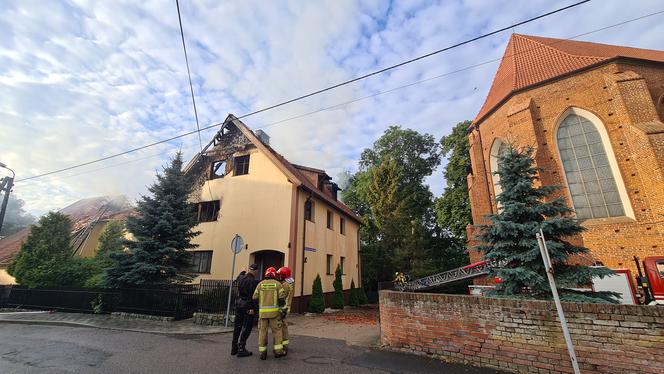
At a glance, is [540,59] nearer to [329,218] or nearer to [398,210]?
[398,210]

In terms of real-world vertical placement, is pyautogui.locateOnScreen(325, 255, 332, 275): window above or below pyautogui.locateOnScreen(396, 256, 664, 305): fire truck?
above

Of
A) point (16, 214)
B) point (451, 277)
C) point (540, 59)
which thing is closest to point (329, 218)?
point (451, 277)

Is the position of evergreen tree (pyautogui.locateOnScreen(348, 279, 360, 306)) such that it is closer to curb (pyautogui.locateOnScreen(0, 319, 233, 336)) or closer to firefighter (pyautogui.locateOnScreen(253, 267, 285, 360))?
curb (pyautogui.locateOnScreen(0, 319, 233, 336))

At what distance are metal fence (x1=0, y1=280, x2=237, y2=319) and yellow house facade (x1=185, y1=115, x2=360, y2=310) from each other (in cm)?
311

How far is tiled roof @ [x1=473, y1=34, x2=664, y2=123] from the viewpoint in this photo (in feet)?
48.3

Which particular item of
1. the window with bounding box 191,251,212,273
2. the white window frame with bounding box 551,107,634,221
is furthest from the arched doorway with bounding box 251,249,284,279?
the white window frame with bounding box 551,107,634,221

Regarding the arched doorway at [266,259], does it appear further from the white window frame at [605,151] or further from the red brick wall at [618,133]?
the white window frame at [605,151]

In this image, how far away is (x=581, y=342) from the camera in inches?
183

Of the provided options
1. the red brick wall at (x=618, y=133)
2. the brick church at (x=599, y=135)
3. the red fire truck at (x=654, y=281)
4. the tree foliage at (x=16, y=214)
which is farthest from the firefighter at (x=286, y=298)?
the tree foliage at (x=16, y=214)

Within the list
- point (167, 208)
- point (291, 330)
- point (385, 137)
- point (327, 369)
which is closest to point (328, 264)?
point (291, 330)

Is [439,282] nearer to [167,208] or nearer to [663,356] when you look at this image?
[663,356]

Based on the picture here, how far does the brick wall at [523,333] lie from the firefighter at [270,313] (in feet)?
8.05

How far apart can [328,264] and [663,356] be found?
545 inches

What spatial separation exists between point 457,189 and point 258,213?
18392 mm
